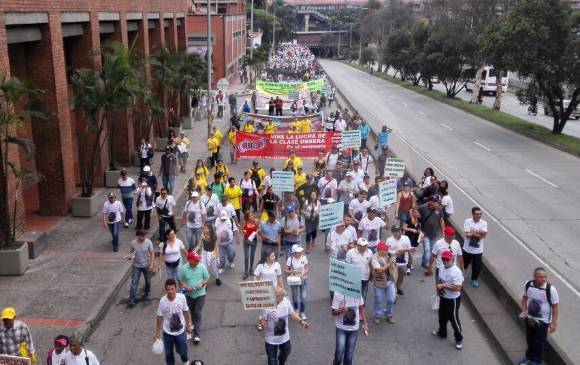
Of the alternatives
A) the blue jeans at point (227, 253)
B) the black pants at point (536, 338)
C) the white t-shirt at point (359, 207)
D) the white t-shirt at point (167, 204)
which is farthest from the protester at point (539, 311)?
the white t-shirt at point (167, 204)

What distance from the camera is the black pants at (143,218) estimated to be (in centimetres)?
1370

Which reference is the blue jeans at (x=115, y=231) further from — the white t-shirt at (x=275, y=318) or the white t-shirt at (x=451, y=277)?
the white t-shirt at (x=451, y=277)

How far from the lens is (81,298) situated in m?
10.3

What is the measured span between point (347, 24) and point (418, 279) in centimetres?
15739

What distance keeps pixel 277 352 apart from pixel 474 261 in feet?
15.9

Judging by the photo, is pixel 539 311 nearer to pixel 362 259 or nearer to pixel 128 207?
pixel 362 259

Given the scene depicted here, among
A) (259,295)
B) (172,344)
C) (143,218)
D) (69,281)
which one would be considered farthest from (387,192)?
(69,281)

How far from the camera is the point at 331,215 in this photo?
11.8 m

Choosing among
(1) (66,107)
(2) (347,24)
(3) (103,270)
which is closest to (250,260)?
(3) (103,270)

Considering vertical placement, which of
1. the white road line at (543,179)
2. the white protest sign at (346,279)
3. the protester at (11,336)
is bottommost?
the white road line at (543,179)

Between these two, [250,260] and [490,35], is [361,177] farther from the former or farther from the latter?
[490,35]

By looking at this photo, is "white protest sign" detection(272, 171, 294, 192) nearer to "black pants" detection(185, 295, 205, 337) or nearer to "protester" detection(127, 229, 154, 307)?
"protester" detection(127, 229, 154, 307)

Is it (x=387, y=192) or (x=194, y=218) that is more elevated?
(x=387, y=192)

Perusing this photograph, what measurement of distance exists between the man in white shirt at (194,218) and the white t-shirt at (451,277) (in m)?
5.28
